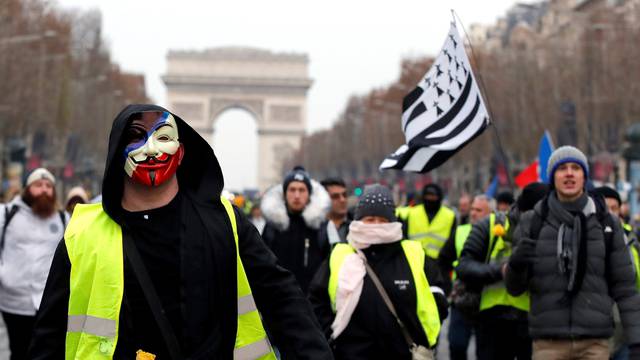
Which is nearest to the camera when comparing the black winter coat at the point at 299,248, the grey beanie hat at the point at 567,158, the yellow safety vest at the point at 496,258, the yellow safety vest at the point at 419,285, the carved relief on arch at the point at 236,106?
the yellow safety vest at the point at 419,285

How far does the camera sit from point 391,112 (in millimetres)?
71500

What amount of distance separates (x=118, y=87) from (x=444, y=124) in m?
59.9

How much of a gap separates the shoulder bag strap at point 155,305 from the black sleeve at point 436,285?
277cm

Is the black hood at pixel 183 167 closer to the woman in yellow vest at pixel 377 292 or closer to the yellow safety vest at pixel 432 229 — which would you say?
the woman in yellow vest at pixel 377 292

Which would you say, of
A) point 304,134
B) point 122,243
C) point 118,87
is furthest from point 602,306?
point 304,134

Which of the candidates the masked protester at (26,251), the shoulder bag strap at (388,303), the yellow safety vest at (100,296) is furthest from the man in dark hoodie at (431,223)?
the yellow safety vest at (100,296)

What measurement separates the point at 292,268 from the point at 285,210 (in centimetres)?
35

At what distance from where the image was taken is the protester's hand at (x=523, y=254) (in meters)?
6.16

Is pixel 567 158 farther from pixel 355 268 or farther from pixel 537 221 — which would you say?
pixel 355 268

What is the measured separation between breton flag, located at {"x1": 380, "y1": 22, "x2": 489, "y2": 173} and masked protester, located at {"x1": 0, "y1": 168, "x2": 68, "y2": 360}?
82.8 inches

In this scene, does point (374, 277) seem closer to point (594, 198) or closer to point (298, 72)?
point (594, 198)

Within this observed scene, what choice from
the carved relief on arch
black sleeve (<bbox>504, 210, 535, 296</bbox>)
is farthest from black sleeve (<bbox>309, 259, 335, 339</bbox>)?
the carved relief on arch

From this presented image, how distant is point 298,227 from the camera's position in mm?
8016

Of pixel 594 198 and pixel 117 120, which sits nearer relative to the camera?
pixel 117 120
